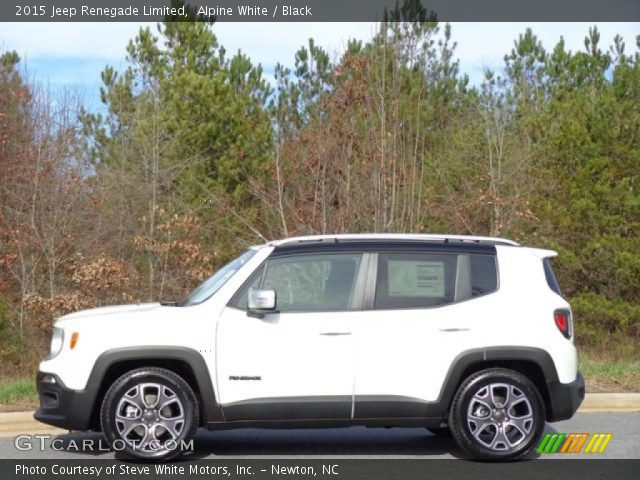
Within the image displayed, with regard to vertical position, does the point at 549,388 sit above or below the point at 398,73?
below

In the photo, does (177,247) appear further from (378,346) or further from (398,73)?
(378,346)

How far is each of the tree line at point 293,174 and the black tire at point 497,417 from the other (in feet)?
34.6

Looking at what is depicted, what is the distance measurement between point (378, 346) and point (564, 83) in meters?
30.8

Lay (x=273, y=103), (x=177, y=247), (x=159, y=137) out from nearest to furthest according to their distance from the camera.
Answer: (x=177, y=247) < (x=159, y=137) < (x=273, y=103)

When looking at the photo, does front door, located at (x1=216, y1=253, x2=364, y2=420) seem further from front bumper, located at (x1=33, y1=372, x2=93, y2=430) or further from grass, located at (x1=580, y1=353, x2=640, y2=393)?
grass, located at (x1=580, y1=353, x2=640, y2=393)

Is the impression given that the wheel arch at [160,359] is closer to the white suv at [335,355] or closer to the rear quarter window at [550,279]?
the white suv at [335,355]

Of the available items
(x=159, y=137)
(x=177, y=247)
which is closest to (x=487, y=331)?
(x=177, y=247)

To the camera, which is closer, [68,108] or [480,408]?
[480,408]

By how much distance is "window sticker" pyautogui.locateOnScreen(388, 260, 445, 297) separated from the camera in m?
8.04

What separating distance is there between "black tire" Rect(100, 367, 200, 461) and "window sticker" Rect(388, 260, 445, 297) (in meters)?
1.83

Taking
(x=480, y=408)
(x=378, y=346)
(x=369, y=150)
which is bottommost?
(x=480, y=408)

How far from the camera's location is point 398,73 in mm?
18578

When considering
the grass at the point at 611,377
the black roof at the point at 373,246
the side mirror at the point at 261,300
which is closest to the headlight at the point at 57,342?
the side mirror at the point at 261,300

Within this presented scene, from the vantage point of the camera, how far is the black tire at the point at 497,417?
25.8 ft
